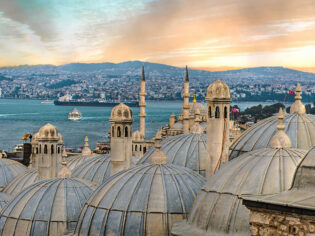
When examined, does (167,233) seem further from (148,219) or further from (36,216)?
(36,216)

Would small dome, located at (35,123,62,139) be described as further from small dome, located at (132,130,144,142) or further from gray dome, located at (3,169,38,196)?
small dome, located at (132,130,144,142)

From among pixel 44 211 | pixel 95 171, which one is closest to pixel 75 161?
pixel 95 171

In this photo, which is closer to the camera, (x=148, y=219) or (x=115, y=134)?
(x=148, y=219)

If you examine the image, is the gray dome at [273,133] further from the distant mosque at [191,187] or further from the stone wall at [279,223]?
the stone wall at [279,223]

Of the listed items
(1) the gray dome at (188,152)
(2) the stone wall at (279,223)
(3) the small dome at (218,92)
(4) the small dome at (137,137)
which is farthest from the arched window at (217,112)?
(4) the small dome at (137,137)

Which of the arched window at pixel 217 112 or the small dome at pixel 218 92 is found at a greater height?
the small dome at pixel 218 92

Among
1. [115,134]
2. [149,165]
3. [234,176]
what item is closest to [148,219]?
[149,165]
